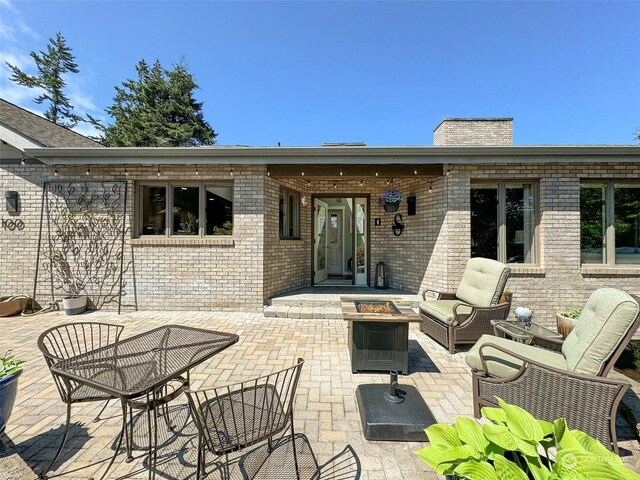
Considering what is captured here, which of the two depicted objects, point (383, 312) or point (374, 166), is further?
point (374, 166)

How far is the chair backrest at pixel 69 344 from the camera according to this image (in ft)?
6.10

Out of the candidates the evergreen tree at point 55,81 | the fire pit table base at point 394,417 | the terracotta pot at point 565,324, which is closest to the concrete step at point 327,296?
the terracotta pot at point 565,324

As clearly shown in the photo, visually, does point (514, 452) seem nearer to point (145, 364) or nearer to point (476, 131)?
point (145, 364)

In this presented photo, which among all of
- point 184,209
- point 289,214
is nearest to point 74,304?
point 184,209

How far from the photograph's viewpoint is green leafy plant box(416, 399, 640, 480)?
761 millimetres

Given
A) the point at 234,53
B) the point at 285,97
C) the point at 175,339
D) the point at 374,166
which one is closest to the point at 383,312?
the point at 175,339

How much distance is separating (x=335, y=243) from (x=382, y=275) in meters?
2.15

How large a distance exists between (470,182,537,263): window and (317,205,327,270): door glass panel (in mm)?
3960

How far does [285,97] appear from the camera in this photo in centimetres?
1238

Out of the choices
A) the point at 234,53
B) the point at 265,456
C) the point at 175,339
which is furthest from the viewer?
the point at 234,53

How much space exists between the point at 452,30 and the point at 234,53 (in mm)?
7006

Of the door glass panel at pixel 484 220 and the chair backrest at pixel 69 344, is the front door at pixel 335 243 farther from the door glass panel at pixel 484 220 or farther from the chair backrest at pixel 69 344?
the chair backrest at pixel 69 344

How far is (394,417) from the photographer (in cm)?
219

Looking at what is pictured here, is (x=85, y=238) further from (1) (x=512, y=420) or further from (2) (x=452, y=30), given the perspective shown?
(2) (x=452, y=30)
